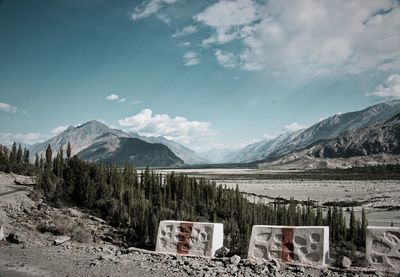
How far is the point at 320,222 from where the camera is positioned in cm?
2200

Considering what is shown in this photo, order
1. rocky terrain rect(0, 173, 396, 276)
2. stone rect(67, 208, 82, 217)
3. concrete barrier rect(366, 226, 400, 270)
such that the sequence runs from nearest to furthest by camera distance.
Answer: concrete barrier rect(366, 226, 400, 270), rocky terrain rect(0, 173, 396, 276), stone rect(67, 208, 82, 217)

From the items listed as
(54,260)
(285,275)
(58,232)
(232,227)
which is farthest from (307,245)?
(232,227)

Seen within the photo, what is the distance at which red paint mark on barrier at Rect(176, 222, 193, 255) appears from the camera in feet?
33.9

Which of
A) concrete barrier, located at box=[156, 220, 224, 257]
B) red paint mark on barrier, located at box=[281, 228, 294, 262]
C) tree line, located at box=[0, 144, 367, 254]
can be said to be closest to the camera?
red paint mark on barrier, located at box=[281, 228, 294, 262]

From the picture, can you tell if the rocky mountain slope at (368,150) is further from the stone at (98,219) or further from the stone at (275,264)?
the stone at (275,264)

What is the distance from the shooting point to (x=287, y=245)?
9.04 metres

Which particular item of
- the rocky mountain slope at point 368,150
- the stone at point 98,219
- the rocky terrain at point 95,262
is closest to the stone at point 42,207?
the stone at point 98,219

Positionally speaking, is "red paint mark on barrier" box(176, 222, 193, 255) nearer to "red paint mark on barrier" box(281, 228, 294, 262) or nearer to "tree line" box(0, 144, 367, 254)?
"red paint mark on barrier" box(281, 228, 294, 262)

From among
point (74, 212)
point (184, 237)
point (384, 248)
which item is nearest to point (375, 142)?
point (74, 212)

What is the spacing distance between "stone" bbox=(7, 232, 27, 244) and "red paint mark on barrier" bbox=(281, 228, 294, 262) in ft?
25.9

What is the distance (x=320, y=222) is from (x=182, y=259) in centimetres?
1444

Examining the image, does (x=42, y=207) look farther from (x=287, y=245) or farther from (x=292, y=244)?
(x=292, y=244)

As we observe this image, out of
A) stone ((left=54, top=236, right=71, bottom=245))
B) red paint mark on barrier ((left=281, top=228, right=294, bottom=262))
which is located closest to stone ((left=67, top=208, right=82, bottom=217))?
stone ((left=54, top=236, right=71, bottom=245))

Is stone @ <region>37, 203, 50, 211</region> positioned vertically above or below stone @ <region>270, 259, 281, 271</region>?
above
